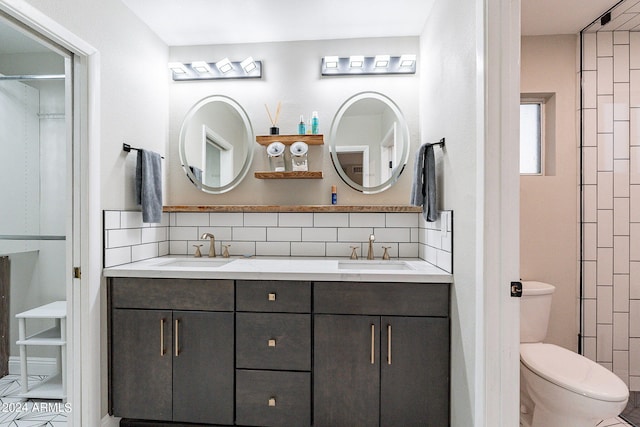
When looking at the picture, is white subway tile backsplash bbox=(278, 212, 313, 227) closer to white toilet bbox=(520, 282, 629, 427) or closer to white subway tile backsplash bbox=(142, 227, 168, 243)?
white subway tile backsplash bbox=(142, 227, 168, 243)

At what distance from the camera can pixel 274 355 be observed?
1716mm

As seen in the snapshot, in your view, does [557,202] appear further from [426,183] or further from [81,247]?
[81,247]

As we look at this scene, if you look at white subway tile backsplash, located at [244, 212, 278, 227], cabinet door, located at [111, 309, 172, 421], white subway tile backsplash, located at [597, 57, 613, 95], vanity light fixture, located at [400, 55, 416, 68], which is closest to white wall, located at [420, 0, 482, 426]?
vanity light fixture, located at [400, 55, 416, 68]

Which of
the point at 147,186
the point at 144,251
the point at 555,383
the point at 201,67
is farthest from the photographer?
the point at 201,67

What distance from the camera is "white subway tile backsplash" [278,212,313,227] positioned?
2320mm

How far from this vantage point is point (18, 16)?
134 centimetres

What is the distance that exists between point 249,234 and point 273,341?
2.88ft

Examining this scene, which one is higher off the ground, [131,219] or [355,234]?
[131,219]

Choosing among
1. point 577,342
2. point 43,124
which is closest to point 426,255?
point 577,342

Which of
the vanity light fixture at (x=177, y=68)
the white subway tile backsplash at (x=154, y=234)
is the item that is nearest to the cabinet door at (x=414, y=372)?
the white subway tile backsplash at (x=154, y=234)

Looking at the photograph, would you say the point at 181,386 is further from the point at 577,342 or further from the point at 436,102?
the point at 577,342

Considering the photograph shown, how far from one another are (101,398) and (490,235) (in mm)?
2112

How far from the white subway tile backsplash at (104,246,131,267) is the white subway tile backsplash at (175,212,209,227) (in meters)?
0.47

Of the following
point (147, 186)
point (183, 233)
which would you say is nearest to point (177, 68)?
point (147, 186)
